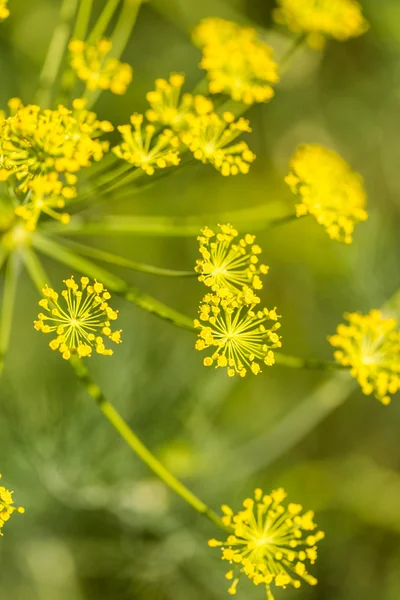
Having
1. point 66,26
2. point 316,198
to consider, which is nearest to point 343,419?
point 316,198

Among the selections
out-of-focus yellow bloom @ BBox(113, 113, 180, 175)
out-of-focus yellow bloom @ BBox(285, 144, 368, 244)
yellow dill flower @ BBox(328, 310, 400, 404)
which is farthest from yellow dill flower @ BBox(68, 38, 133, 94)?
yellow dill flower @ BBox(328, 310, 400, 404)

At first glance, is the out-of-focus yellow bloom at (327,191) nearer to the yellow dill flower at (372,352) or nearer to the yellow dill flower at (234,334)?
the yellow dill flower at (372,352)

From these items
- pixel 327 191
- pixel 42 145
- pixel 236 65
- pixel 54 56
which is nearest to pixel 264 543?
pixel 327 191

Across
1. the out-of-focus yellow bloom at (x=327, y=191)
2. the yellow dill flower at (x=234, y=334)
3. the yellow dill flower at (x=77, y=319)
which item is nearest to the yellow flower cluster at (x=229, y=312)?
the yellow dill flower at (x=234, y=334)

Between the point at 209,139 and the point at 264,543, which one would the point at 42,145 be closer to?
the point at 209,139

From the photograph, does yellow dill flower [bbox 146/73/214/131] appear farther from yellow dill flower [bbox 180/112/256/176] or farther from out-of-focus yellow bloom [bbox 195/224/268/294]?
out-of-focus yellow bloom [bbox 195/224/268/294]
